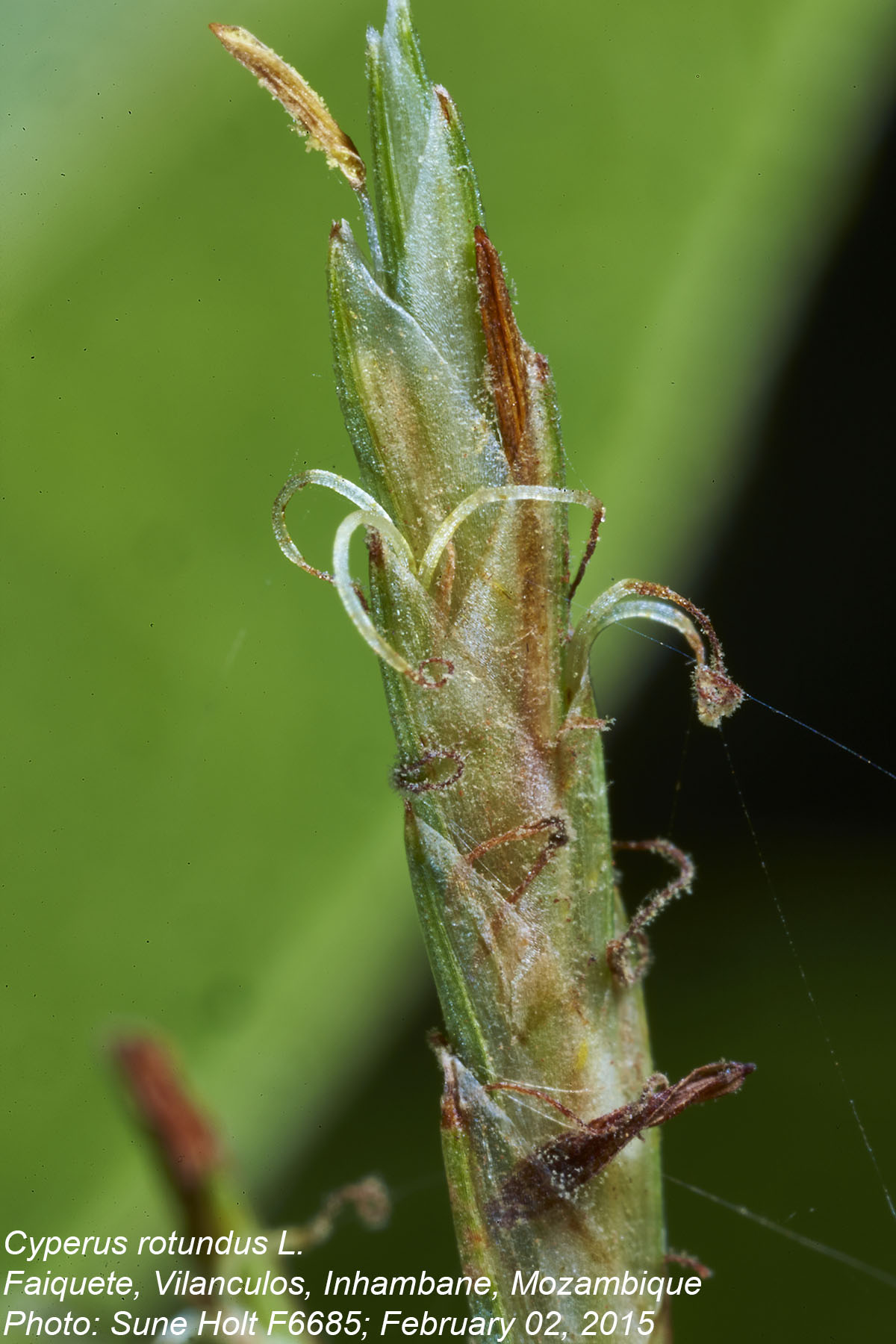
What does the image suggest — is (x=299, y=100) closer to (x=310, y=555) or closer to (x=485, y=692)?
(x=485, y=692)

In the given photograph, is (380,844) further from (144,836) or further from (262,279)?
(262,279)

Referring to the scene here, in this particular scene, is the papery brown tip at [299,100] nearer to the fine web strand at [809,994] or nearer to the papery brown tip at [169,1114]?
the papery brown tip at [169,1114]

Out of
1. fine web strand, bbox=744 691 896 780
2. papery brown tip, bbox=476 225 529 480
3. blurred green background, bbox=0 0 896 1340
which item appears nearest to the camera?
papery brown tip, bbox=476 225 529 480

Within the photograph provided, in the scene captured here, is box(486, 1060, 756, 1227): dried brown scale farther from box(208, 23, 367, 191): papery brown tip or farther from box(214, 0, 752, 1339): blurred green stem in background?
box(208, 23, 367, 191): papery brown tip

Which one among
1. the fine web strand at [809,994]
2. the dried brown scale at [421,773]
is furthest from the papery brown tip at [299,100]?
the fine web strand at [809,994]

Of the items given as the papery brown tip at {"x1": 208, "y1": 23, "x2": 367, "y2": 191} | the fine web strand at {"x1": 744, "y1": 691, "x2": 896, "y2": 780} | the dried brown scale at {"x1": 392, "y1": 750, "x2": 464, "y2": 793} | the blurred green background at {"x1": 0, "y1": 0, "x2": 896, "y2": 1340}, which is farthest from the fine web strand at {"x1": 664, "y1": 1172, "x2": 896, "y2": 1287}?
the papery brown tip at {"x1": 208, "y1": 23, "x2": 367, "y2": 191}

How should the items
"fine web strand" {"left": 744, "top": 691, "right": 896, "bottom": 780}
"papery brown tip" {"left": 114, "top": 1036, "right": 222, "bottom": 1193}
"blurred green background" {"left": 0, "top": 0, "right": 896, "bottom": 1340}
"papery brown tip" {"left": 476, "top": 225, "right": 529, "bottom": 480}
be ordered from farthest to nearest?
"fine web strand" {"left": 744, "top": 691, "right": 896, "bottom": 780}, "blurred green background" {"left": 0, "top": 0, "right": 896, "bottom": 1340}, "papery brown tip" {"left": 476, "top": 225, "right": 529, "bottom": 480}, "papery brown tip" {"left": 114, "top": 1036, "right": 222, "bottom": 1193}

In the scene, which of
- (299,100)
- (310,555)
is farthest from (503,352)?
(310,555)
